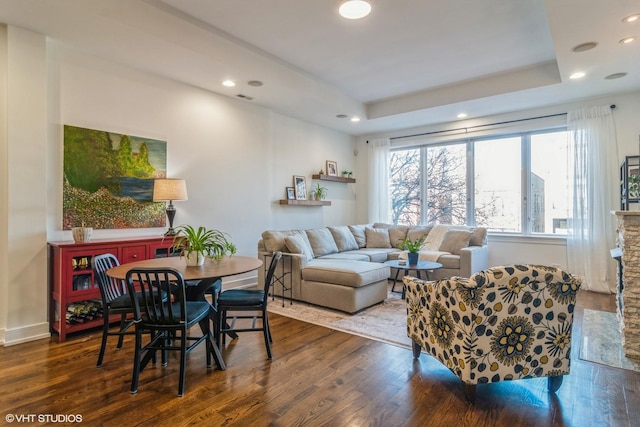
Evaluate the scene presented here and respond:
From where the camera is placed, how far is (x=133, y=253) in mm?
3373

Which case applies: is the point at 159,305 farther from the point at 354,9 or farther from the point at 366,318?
the point at 354,9

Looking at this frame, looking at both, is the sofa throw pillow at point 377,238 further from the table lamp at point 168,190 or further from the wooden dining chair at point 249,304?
the wooden dining chair at point 249,304

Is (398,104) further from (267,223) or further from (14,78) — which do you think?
(14,78)

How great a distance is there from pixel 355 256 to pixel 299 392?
283 cm

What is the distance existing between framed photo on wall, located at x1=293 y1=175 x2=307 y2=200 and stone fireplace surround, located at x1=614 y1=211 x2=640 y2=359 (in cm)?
410

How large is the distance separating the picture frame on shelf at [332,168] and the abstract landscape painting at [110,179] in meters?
3.15

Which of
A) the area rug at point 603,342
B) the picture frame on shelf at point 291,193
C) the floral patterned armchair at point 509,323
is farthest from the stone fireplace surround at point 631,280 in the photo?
the picture frame on shelf at point 291,193

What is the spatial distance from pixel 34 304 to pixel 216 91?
3.03 metres

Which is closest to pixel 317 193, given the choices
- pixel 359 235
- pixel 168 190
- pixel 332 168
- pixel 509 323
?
pixel 332 168

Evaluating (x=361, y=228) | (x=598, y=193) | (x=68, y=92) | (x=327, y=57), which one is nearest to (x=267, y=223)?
(x=361, y=228)
